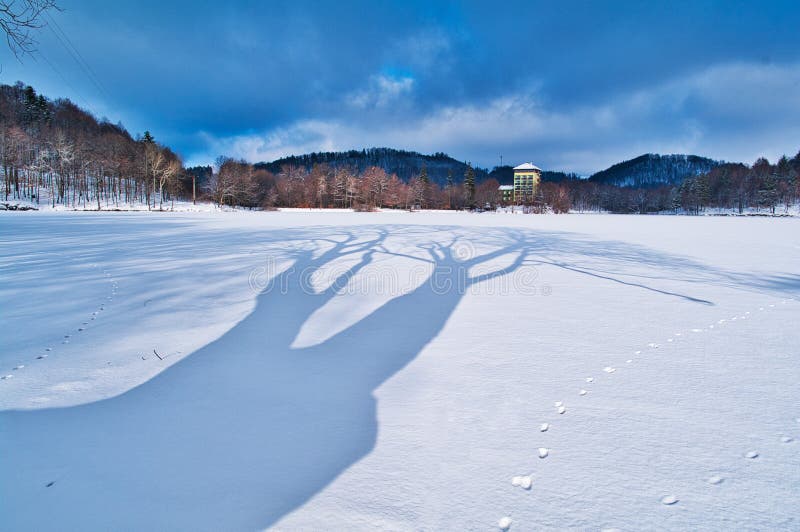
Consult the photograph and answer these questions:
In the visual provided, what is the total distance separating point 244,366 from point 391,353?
1.54m

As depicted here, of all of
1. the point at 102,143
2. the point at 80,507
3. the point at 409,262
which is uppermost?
the point at 102,143

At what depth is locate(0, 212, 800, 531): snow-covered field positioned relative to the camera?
5.99 ft

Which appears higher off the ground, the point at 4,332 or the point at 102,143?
the point at 102,143

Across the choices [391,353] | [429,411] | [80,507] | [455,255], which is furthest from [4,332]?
[455,255]

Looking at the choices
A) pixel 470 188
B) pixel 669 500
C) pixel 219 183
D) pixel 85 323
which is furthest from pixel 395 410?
pixel 470 188

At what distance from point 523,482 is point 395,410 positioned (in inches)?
41.9

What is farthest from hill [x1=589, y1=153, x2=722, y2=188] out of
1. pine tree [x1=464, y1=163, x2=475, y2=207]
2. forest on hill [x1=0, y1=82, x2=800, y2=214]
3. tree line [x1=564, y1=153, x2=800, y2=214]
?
pine tree [x1=464, y1=163, x2=475, y2=207]

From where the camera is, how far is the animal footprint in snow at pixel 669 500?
1815 mm

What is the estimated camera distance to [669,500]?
183 centimetres

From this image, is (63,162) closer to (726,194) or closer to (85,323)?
(85,323)

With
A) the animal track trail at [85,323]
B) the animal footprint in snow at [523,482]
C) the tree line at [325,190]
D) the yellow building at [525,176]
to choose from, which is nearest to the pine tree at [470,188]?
the tree line at [325,190]

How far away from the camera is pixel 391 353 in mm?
3830

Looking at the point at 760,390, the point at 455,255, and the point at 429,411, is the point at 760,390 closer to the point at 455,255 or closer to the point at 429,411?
the point at 429,411

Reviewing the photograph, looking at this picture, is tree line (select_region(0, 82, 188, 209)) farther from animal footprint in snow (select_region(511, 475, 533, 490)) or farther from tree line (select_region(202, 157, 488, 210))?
animal footprint in snow (select_region(511, 475, 533, 490))
